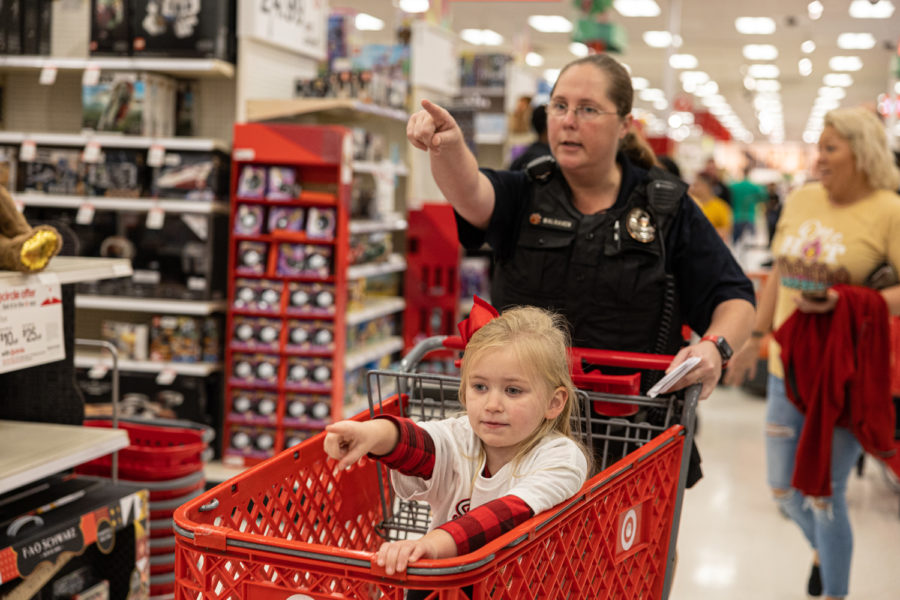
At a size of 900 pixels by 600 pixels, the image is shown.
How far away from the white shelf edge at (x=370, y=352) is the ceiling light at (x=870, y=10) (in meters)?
8.38

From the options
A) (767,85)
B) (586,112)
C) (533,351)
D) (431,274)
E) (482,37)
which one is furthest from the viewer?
(767,85)

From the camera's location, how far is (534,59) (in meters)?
20.0

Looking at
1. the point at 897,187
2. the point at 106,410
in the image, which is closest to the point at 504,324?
the point at 897,187

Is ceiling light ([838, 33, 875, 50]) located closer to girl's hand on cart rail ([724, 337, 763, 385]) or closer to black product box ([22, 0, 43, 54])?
black product box ([22, 0, 43, 54])

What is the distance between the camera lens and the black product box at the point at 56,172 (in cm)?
535

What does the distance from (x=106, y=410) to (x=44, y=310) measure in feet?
7.51

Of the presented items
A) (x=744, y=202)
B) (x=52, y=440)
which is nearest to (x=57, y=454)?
(x=52, y=440)

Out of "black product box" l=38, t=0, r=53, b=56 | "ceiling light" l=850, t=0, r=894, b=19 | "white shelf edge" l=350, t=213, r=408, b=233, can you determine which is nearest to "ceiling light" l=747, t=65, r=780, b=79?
"ceiling light" l=850, t=0, r=894, b=19

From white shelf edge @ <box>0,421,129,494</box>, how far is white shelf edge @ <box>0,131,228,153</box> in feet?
8.20

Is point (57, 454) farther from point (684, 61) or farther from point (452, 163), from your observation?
point (684, 61)

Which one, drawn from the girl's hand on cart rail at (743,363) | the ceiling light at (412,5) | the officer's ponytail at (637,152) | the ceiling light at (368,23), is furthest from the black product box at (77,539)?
the ceiling light at (368,23)

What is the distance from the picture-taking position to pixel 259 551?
1.42 m

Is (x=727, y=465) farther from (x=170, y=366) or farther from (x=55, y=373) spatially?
(x=55, y=373)

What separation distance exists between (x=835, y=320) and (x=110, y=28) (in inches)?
158
